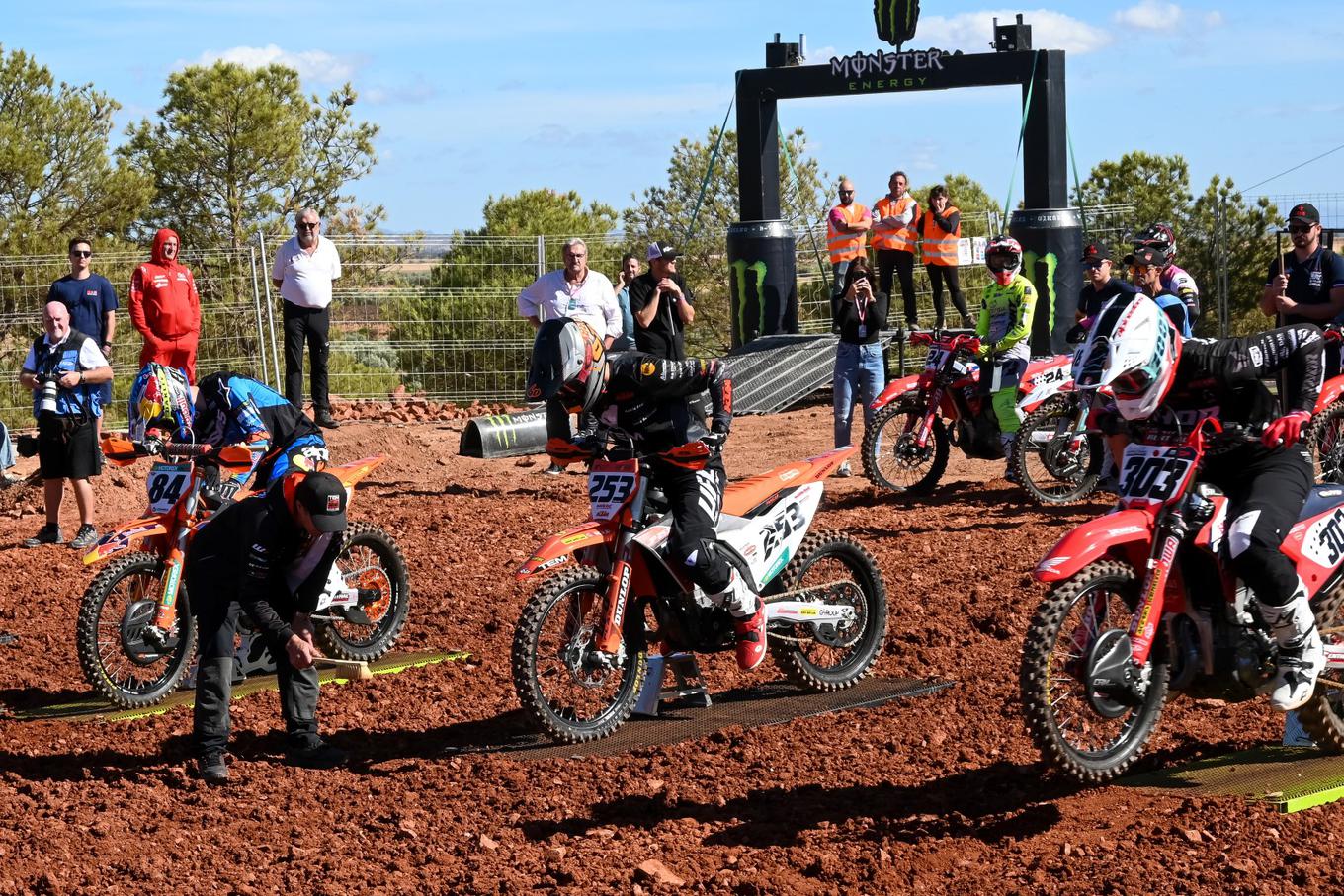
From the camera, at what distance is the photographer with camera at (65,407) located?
477 inches

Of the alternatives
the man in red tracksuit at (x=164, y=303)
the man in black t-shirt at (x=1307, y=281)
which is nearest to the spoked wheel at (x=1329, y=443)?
the man in black t-shirt at (x=1307, y=281)

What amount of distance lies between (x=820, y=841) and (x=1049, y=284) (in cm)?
1356

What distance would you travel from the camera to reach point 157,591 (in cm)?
848

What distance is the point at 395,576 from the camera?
366 inches

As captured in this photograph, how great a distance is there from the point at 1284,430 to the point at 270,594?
13.5ft

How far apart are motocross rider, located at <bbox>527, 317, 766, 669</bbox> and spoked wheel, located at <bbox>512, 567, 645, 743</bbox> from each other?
1.44 feet

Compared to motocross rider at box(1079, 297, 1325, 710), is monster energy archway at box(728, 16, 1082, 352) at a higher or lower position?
higher

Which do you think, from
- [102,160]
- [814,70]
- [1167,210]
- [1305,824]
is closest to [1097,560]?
[1305,824]

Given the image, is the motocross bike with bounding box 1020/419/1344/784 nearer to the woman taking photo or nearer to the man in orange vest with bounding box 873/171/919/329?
the woman taking photo

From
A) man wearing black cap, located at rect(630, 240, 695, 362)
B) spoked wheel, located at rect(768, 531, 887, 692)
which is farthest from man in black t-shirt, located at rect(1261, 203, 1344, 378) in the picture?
spoked wheel, located at rect(768, 531, 887, 692)

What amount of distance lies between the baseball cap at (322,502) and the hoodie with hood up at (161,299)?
303 inches

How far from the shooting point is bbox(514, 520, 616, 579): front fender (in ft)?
22.9

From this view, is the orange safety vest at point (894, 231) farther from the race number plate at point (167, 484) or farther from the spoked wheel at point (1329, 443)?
the race number plate at point (167, 484)

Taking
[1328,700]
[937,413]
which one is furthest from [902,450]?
[1328,700]
